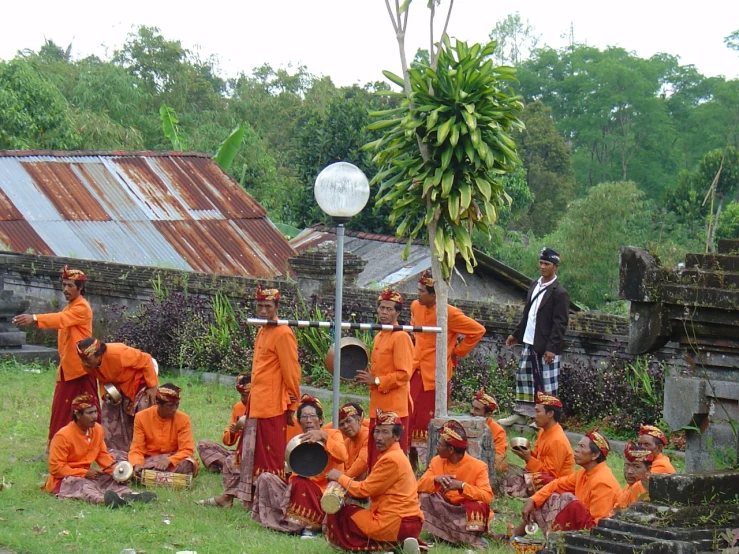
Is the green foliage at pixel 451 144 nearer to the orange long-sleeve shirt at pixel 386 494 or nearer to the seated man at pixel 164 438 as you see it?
the orange long-sleeve shirt at pixel 386 494

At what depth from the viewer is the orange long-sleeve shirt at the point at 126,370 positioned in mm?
10719

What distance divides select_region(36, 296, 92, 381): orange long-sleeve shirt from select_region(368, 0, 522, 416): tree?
129 inches

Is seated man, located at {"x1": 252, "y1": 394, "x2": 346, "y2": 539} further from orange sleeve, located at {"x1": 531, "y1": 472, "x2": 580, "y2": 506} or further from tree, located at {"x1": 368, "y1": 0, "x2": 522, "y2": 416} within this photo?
orange sleeve, located at {"x1": 531, "y1": 472, "x2": 580, "y2": 506}

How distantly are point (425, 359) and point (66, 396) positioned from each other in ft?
11.6

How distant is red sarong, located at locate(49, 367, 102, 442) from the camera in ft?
35.5

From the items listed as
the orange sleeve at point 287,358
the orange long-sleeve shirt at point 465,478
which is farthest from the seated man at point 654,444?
the orange sleeve at point 287,358

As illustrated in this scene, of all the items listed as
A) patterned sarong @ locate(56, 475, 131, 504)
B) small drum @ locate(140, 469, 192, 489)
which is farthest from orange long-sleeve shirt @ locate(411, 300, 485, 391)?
patterned sarong @ locate(56, 475, 131, 504)

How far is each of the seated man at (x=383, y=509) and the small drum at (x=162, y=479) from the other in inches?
95.8

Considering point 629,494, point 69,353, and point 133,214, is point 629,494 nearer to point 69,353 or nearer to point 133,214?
point 69,353

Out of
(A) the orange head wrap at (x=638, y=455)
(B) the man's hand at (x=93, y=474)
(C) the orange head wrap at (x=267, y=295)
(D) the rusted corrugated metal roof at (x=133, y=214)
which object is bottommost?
(B) the man's hand at (x=93, y=474)

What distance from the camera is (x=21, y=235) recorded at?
19.2m

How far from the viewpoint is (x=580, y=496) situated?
830 cm

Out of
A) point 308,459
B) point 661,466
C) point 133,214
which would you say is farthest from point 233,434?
point 133,214

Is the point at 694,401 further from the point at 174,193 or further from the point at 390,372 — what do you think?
the point at 174,193
